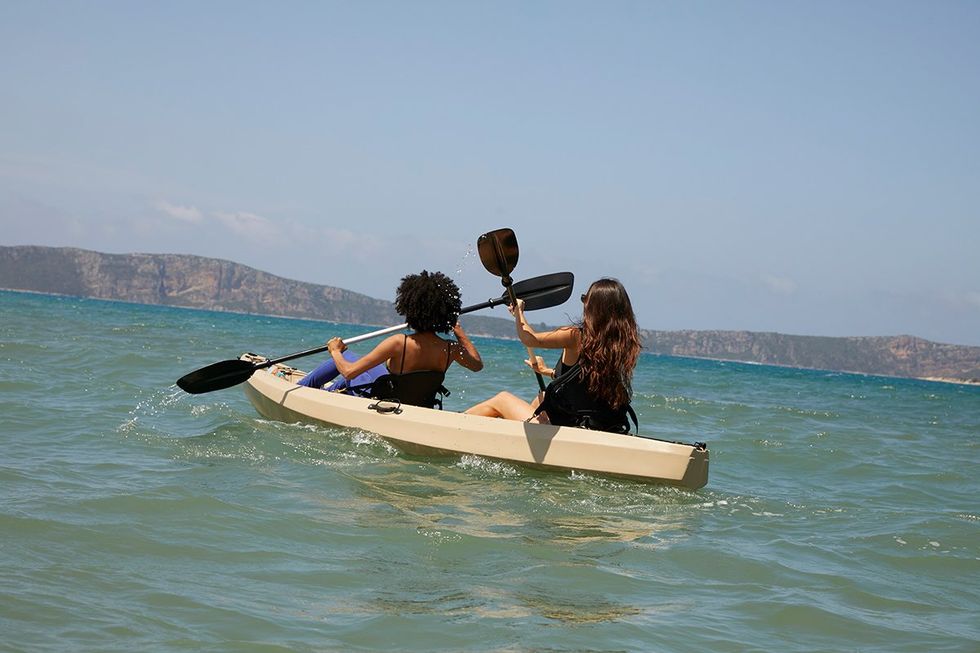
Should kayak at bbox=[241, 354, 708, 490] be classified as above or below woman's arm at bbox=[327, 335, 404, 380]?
below

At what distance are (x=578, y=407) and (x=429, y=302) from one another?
1.25 m

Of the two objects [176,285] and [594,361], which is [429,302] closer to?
[594,361]

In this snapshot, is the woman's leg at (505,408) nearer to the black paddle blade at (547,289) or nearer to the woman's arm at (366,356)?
the woman's arm at (366,356)

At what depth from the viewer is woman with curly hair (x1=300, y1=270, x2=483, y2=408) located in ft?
22.1

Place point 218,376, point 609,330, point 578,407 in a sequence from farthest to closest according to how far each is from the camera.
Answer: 1. point 218,376
2. point 578,407
3. point 609,330

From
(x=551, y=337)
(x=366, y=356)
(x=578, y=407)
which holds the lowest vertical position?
(x=578, y=407)

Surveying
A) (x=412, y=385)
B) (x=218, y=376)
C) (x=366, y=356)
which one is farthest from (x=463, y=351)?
(x=218, y=376)

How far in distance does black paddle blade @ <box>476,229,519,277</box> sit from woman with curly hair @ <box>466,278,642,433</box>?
467mm

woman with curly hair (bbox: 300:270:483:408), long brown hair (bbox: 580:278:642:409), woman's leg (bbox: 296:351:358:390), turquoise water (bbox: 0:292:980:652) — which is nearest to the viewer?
turquoise water (bbox: 0:292:980:652)

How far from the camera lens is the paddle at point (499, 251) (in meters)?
7.10

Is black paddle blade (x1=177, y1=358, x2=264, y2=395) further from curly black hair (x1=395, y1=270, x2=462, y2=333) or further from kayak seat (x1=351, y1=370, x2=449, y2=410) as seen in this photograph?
curly black hair (x1=395, y1=270, x2=462, y2=333)

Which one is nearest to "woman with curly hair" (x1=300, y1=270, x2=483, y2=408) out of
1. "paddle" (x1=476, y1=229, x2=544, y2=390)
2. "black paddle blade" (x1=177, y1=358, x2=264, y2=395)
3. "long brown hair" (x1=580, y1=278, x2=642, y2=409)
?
"paddle" (x1=476, y1=229, x2=544, y2=390)

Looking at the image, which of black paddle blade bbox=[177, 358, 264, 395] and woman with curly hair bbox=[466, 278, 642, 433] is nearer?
woman with curly hair bbox=[466, 278, 642, 433]

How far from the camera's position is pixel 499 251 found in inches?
280
